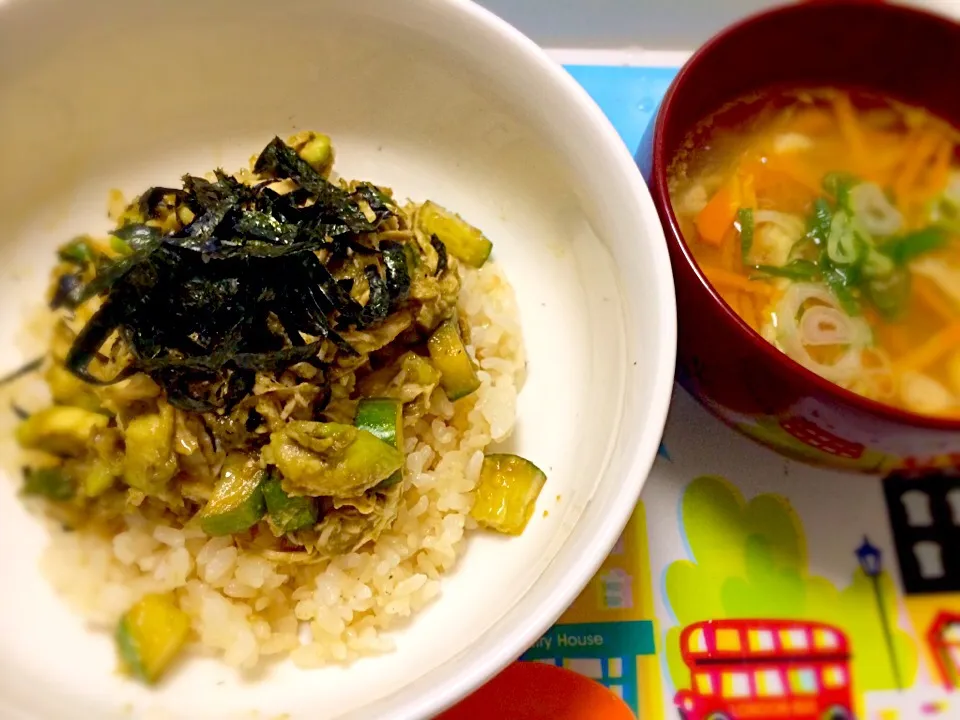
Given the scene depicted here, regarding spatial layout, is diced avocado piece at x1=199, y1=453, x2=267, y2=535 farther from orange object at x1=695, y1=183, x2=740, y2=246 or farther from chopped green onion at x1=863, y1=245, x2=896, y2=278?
chopped green onion at x1=863, y1=245, x2=896, y2=278

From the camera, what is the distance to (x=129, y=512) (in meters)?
1.75

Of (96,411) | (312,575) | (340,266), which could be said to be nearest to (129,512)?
(96,411)

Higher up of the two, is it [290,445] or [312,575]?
[290,445]

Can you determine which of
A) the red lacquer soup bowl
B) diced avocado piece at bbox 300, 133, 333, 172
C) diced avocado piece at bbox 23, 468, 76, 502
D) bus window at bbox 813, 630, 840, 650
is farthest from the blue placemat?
diced avocado piece at bbox 23, 468, 76, 502

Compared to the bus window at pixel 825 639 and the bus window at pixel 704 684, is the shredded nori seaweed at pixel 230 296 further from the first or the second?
the bus window at pixel 825 639

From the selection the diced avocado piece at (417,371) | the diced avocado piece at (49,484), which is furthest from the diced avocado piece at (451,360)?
the diced avocado piece at (49,484)

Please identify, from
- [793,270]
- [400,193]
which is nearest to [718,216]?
[793,270]

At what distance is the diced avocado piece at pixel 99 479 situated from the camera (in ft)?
5.49

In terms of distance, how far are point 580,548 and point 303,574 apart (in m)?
0.67

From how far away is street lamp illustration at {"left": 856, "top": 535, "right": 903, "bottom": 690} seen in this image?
6.09 feet

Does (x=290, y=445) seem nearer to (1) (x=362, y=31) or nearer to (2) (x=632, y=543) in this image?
(2) (x=632, y=543)

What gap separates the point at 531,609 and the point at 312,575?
60 centimetres

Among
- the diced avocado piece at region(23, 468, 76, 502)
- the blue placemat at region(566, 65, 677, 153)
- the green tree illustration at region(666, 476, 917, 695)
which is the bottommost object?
the green tree illustration at region(666, 476, 917, 695)

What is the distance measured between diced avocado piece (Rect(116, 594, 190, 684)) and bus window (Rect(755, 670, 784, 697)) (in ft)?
4.09
